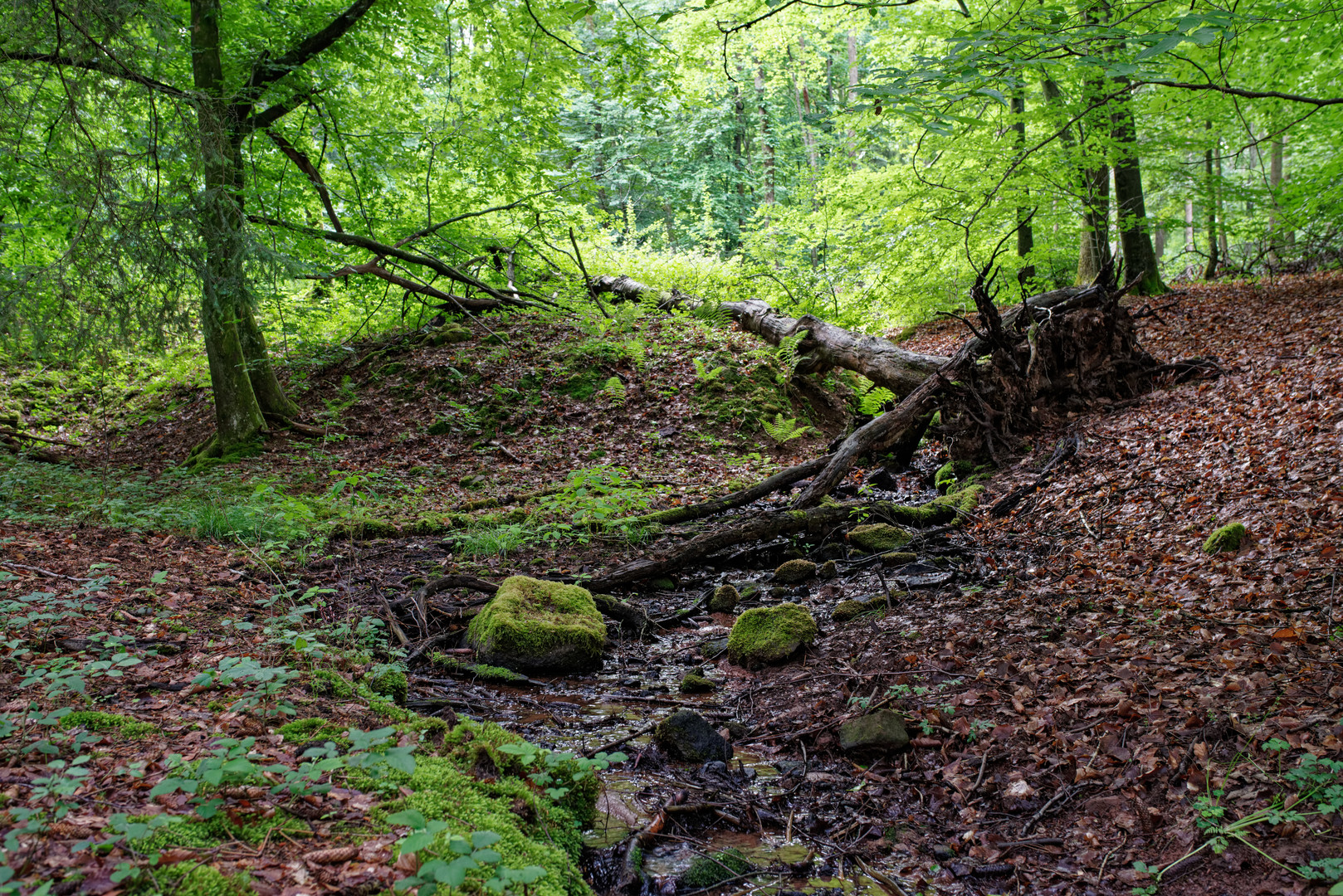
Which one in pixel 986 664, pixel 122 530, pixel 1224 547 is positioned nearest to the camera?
pixel 986 664

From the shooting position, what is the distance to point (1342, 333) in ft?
25.1

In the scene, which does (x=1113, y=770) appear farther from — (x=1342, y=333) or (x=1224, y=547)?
(x=1342, y=333)

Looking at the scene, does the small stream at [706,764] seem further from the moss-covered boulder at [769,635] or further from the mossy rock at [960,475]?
the mossy rock at [960,475]

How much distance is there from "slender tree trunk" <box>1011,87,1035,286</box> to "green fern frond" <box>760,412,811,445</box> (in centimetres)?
350

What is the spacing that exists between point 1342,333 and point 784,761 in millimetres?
8272

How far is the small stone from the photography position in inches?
145

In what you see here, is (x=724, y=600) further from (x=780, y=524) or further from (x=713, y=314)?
(x=713, y=314)

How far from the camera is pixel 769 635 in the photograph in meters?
4.99

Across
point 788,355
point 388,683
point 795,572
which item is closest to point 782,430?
point 788,355

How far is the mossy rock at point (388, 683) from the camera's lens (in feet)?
12.9

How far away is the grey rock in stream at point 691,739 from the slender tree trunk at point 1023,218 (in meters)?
5.92

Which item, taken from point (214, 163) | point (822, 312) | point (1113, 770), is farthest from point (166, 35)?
point (822, 312)

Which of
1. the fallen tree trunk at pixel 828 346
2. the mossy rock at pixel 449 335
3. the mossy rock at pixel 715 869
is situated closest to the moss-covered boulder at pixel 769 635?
the mossy rock at pixel 715 869

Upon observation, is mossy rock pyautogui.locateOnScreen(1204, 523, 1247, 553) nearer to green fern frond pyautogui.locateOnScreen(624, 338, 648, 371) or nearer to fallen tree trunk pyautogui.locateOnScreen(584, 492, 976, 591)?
fallen tree trunk pyautogui.locateOnScreen(584, 492, 976, 591)
